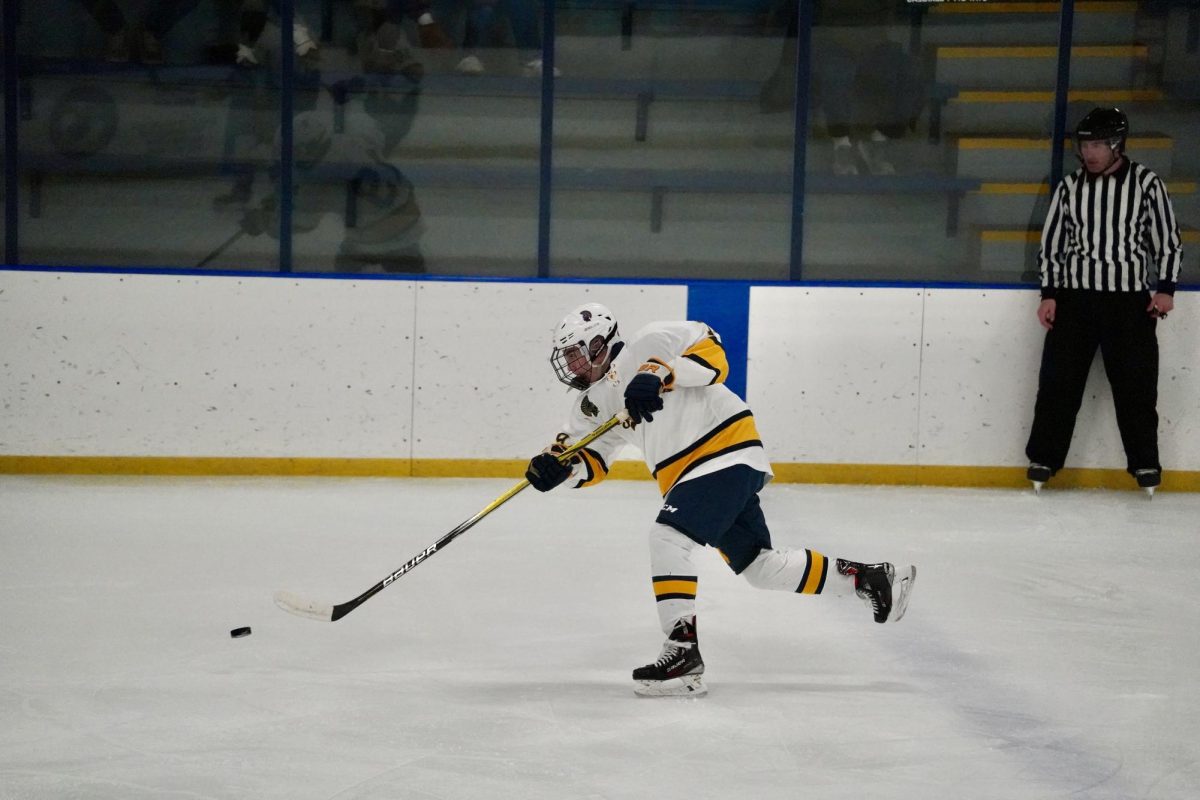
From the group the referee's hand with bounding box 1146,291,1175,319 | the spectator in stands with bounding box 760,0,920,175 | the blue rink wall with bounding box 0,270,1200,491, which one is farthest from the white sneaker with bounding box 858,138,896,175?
the referee's hand with bounding box 1146,291,1175,319

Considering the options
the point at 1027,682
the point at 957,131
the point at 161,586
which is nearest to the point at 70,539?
the point at 161,586

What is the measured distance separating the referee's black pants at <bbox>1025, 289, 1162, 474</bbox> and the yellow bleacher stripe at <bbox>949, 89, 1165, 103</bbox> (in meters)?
0.87

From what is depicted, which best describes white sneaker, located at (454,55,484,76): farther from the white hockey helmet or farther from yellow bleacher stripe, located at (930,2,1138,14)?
the white hockey helmet

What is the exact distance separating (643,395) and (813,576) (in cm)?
64

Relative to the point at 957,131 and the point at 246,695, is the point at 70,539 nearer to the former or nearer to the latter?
the point at 246,695

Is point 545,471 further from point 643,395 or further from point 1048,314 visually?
point 1048,314

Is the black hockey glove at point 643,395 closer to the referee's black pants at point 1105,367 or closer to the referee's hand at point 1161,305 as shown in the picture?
the referee's black pants at point 1105,367

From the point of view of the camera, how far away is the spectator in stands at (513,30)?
6.00 m

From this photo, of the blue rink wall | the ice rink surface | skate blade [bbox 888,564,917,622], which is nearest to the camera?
the ice rink surface

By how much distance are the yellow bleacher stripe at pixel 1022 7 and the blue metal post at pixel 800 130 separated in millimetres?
569

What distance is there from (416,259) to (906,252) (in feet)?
6.85

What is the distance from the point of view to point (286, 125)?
19.5 feet

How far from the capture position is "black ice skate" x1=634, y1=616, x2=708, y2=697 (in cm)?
304

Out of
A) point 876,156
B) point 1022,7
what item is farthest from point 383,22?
point 1022,7
